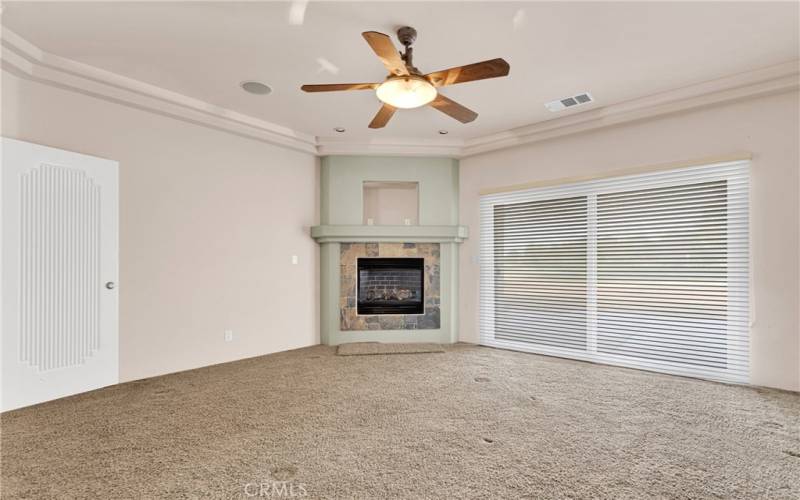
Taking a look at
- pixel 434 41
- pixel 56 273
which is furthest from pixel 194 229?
pixel 434 41

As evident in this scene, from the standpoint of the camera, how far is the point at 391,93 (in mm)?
2820

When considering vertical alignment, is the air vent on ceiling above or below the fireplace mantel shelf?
above

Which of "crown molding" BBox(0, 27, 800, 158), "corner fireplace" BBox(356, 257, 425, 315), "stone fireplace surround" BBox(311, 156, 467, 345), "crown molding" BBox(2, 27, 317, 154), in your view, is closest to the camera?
"crown molding" BBox(2, 27, 317, 154)

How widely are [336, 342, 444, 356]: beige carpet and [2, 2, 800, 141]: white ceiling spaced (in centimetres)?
280

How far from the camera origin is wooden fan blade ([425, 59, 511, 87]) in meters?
2.44

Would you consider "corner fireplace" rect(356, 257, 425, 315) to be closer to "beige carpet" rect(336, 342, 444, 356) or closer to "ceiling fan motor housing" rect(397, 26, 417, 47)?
"beige carpet" rect(336, 342, 444, 356)

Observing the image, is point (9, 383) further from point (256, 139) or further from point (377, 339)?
point (377, 339)

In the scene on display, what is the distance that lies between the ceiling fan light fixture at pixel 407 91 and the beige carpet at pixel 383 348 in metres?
2.96

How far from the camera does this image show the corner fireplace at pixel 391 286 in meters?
5.51

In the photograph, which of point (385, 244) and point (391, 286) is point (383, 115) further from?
point (391, 286)

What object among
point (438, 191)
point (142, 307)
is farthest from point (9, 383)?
point (438, 191)

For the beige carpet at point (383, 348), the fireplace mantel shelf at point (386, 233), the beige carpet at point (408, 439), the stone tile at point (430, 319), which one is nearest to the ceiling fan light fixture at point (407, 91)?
the beige carpet at point (408, 439)

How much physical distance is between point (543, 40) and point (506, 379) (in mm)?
2862

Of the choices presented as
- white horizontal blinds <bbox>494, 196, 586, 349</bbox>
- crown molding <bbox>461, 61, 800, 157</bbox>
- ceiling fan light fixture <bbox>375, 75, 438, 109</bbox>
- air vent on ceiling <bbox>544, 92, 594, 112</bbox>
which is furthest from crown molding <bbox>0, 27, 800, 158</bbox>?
ceiling fan light fixture <bbox>375, 75, 438, 109</bbox>
